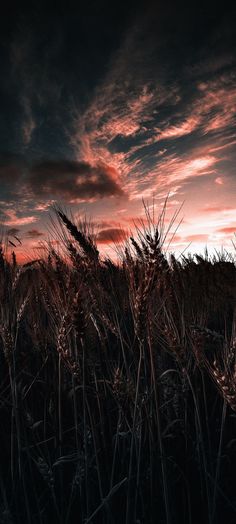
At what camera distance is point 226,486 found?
7.44ft

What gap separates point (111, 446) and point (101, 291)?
3.52 feet

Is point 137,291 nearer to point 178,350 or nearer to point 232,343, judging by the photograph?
point 178,350

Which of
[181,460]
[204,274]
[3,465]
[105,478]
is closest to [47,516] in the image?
[105,478]

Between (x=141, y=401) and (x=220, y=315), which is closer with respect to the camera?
(x=141, y=401)

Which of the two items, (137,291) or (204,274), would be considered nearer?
(137,291)

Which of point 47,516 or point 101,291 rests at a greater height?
point 101,291

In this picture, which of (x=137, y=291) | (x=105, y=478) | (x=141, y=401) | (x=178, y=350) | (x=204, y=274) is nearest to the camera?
(x=137, y=291)

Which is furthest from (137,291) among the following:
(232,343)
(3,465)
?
(3,465)

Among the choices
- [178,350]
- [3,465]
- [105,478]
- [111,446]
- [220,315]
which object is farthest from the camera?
[220,315]

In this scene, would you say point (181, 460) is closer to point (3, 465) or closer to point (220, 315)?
point (3, 465)

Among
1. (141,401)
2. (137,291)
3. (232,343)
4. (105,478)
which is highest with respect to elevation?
(137,291)

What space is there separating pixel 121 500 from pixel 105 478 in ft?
0.50

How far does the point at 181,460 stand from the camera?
2342 mm

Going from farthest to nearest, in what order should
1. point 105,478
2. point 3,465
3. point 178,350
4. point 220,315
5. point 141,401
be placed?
point 220,315
point 3,465
point 105,478
point 141,401
point 178,350
